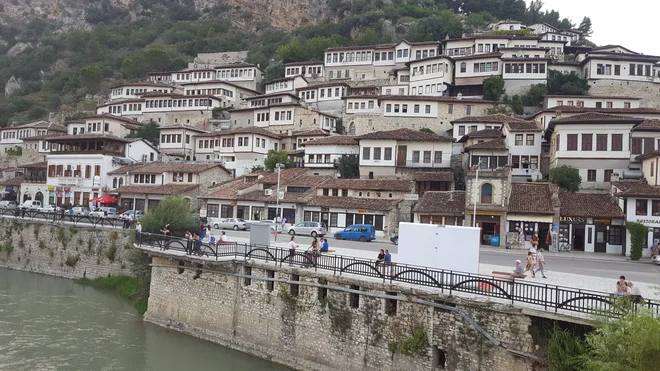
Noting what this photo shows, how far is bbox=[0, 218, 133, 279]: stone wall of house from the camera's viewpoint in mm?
31656

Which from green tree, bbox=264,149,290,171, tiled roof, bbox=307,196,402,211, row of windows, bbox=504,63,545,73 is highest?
row of windows, bbox=504,63,545,73

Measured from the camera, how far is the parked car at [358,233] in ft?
120

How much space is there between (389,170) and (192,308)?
92.8 feet

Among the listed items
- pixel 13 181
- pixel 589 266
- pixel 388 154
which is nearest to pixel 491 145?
pixel 388 154

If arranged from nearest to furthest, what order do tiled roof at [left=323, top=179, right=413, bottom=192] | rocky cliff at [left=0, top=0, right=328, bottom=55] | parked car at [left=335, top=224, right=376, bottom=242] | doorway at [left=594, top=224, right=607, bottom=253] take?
1. doorway at [left=594, top=224, right=607, bottom=253]
2. parked car at [left=335, top=224, right=376, bottom=242]
3. tiled roof at [left=323, top=179, right=413, bottom=192]
4. rocky cliff at [left=0, top=0, right=328, bottom=55]

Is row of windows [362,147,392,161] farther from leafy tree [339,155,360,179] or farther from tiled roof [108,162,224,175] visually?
tiled roof [108,162,224,175]

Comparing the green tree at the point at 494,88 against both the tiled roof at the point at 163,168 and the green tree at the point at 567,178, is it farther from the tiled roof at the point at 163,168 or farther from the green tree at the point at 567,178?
the tiled roof at the point at 163,168

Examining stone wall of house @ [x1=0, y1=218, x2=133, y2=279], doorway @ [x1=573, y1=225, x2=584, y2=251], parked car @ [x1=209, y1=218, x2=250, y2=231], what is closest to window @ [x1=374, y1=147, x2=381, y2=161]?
parked car @ [x1=209, y1=218, x2=250, y2=231]

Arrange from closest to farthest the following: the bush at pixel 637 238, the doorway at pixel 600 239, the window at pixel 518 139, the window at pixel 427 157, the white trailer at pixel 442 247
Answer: the white trailer at pixel 442 247 → the bush at pixel 637 238 → the doorway at pixel 600 239 → the window at pixel 518 139 → the window at pixel 427 157

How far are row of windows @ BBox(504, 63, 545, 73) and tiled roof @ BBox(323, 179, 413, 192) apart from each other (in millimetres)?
29226

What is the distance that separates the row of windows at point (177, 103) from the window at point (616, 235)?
55937mm

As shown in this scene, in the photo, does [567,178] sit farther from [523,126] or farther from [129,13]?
[129,13]

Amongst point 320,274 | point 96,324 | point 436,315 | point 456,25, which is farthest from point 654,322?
point 456,25

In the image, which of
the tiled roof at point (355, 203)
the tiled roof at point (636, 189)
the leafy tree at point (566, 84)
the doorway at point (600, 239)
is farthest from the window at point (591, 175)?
the leafy tree at point (566, 84)
